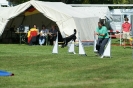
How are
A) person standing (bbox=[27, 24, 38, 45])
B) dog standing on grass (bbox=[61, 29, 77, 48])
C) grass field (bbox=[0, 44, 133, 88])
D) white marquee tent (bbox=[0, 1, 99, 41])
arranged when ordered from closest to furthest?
grass field (bbox=[0, 44, 133, 88]) < dog standing on grass (bbox=[61, 29, 77, 48]) < white marquee tent (bbox=[0, 1, 99, 41]) < person standing (bbox=[27, 24, 38, 45])

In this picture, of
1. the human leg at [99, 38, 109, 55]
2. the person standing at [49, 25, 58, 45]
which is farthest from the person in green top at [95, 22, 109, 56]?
the person standing at [49, 25, 58, 45]

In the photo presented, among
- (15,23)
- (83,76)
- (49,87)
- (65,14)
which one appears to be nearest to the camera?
(49,87)

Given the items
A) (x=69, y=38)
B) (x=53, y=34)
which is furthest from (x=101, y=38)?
(x=53, y=34)

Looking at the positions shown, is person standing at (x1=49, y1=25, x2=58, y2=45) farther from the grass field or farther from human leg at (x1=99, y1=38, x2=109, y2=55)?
the grass field

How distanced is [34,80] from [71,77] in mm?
1178

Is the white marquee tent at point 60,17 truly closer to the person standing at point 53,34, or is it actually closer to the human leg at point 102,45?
the person standing at point 53,34

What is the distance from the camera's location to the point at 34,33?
99.2ft

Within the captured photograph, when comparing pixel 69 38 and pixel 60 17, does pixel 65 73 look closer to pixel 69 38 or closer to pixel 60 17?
pixel 69 38

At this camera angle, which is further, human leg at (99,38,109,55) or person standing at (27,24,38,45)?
person standing at (27,24,38,45)

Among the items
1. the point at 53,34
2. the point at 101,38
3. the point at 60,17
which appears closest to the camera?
the point at 101,38

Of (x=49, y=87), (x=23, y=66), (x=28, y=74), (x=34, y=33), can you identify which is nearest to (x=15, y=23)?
(x=34, y=33)

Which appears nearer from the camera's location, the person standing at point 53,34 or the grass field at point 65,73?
the grass field at point 65,73

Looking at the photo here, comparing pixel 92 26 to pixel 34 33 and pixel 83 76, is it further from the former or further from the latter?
pixel 83 76

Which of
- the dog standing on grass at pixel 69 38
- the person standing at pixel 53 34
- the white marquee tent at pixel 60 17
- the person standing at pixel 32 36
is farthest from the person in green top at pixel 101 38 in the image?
the person standing at pixel 53 34
